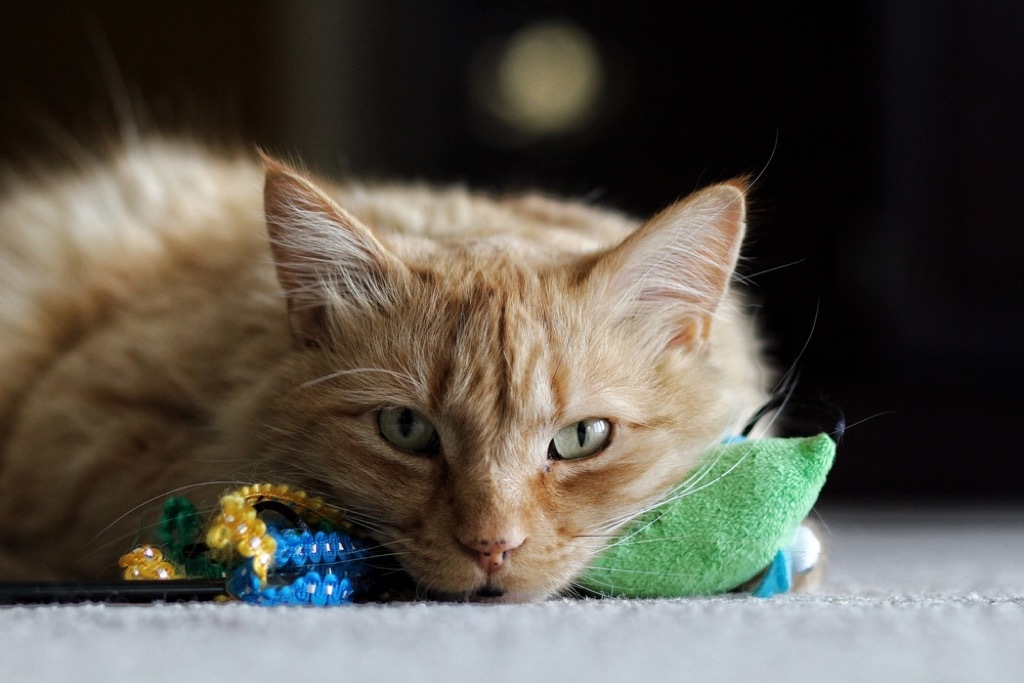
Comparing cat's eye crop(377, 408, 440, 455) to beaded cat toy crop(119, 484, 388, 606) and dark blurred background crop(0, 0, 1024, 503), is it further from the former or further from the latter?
dark blurred background crop(0, 0, 1024, 503)

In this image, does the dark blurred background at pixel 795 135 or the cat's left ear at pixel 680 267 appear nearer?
the cat's left ear at pixel 680 267

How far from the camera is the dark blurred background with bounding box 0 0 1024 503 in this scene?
130 inches

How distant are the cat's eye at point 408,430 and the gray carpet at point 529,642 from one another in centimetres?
22

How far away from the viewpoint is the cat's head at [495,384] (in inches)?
42.7

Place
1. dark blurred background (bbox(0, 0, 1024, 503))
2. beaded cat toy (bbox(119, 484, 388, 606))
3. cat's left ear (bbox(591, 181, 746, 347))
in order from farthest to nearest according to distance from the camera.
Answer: dark blurred background (bbox(0, 0, 1024, 503)) → cat's left ear (bbox(591, 181, 746, 347)) → beaded cat toy (bbox(119, 484, 388, 606))

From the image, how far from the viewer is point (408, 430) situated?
3.84 feet

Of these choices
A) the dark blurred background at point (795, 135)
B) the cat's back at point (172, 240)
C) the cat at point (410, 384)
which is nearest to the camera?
the cat at point (410, 384)

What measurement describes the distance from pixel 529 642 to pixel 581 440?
381 millimetres

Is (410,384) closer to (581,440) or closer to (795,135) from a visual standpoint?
(581,440)

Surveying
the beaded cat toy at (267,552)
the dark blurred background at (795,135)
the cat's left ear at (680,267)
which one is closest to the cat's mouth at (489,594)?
the beaded cat toy at (267,552)

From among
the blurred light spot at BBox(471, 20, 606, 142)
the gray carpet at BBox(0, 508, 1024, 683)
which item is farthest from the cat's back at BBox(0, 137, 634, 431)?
the blurred light spot at BBox(471, 20, 606, 142)

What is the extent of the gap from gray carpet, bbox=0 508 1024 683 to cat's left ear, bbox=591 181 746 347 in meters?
0.41

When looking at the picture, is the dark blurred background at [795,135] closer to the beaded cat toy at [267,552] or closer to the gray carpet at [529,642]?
the beaded cat toy at [267,552]

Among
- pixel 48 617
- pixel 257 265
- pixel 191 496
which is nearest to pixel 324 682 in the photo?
pixel 48 617
